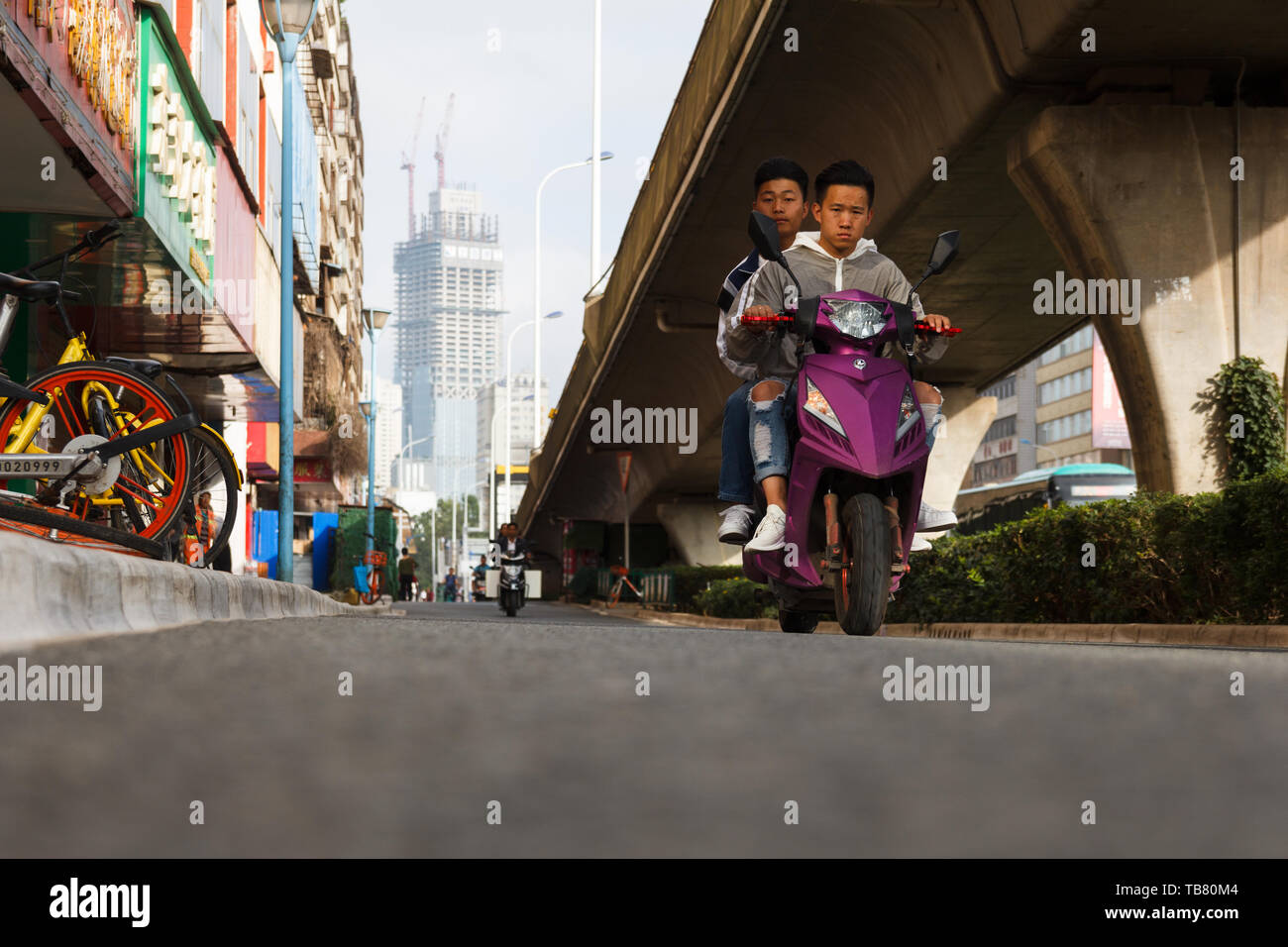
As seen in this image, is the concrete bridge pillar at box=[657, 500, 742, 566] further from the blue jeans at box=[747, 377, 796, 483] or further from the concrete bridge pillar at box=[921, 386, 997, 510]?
the blue jeans at box=[747, 377, 796, 483]

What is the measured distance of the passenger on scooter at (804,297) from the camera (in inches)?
298

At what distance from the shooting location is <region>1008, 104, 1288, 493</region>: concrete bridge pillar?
45.3ft

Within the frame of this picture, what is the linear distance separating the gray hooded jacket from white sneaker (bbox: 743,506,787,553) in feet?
2.44

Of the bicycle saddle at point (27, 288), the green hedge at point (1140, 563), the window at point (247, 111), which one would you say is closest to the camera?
the bicycle saddle at point (27, 288)

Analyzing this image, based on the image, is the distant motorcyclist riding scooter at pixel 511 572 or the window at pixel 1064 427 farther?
the window at pixel 1064 427

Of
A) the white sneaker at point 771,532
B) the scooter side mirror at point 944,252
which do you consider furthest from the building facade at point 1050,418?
the scooter side mirror at point 944,252

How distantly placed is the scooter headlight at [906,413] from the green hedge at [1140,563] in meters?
2.64

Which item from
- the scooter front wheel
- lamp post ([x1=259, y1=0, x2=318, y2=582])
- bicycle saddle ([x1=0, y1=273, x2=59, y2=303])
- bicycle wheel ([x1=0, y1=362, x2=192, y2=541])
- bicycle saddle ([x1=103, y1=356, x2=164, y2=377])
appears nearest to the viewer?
bicycle saddle ([x1=0, y1=273, x2=59, y2=303])

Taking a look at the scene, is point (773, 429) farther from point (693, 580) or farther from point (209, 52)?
point (693, 580)

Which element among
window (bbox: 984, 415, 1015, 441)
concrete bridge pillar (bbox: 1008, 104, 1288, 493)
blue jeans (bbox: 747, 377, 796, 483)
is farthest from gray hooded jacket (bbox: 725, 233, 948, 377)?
window (bbox: 984, 415, 1015, 441)

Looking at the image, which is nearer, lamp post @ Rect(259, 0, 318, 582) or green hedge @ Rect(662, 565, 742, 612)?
lamp post @ Rect(259, 0, 318, 582)

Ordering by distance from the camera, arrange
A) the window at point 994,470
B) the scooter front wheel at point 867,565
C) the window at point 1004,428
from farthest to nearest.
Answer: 1. the window at point 1004,428
2. the window at point 994,470
3. the scooter front wheel at point 867,565

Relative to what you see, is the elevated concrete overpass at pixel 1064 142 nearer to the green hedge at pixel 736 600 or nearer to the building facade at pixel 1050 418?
the green hedge at pixel 736 600
